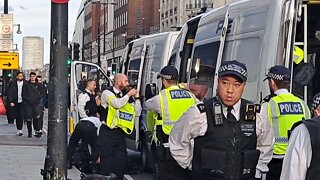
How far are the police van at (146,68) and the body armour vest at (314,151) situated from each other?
296 inches

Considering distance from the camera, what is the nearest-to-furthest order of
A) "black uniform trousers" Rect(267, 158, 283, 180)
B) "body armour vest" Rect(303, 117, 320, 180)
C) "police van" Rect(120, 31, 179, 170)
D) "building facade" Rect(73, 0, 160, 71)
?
"body armour vest" Rect(303, 117, 320, 180) < "black uniform trousers" Rect(267, 158, 283, 180) < "police van" Rect(120, 31, 179, 170) < "building facade" Rect(73, 0, 160, 71)

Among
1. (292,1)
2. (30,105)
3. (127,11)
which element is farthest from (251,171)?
(127,11)

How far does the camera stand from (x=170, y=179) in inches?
260

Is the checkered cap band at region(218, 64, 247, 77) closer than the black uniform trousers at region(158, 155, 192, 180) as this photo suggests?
Yes

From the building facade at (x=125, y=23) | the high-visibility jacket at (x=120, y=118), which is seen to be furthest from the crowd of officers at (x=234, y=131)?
the building facade at (x=125, y=23)

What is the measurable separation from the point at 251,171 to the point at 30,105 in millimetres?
13559

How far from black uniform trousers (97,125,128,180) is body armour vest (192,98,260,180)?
3879 mm

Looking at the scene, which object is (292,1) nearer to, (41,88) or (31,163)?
(31,163)

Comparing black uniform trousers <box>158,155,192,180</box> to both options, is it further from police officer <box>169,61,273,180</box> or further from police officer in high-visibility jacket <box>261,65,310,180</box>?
police officer <box>169,61,273,180</box>

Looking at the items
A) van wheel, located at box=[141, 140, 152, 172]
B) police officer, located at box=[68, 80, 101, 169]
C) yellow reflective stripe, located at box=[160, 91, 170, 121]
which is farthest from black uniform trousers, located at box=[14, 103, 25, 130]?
yellow reflective stripe, located at box=[160, 91, 170, 121]

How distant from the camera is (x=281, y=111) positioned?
21.3ft

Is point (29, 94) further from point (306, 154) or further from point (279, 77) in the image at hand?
point (306, 154)

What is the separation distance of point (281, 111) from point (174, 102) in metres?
1.62

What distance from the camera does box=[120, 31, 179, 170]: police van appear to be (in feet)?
40.2
